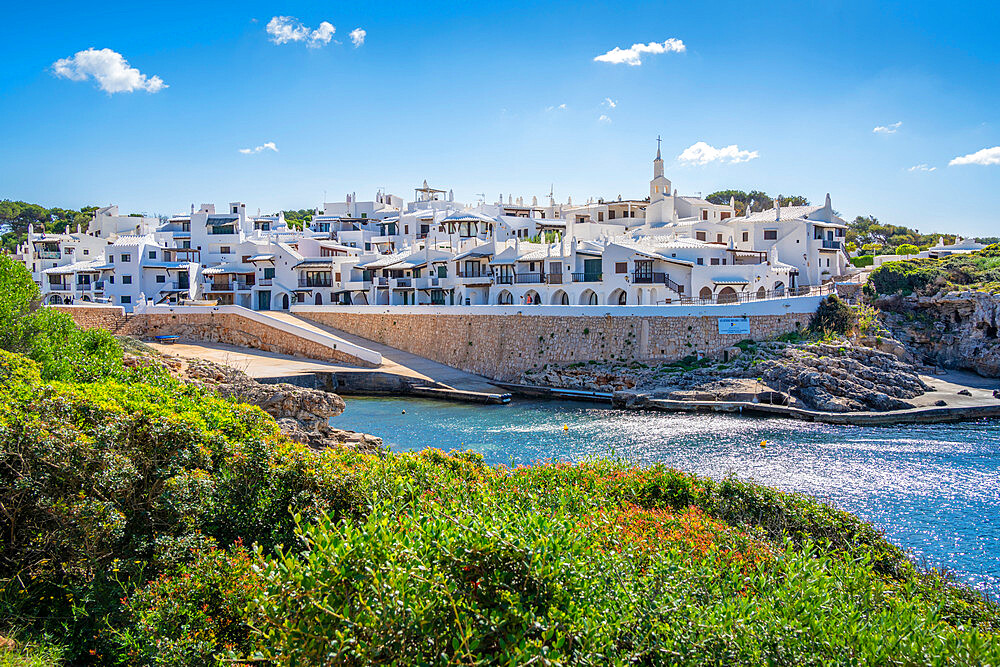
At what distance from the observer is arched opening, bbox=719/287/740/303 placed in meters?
44.1

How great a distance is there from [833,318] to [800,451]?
16823 millimetres

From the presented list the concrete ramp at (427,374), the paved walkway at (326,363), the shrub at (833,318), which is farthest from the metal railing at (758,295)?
the paved walkway at (326,363)

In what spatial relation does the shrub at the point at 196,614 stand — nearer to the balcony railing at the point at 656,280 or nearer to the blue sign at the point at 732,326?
the blue sign at the point at 732,326

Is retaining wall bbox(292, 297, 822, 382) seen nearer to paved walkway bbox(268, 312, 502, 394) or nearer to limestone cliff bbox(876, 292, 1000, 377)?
paved walkway bbox(268, 312, 502, 394)

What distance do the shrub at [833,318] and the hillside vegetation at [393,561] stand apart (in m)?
28.8

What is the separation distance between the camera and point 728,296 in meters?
44.3

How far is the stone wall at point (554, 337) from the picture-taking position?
128 ft

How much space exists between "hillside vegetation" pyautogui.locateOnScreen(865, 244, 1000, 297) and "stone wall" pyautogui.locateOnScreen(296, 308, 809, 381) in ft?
29.0

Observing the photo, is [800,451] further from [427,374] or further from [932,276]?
[932,276]

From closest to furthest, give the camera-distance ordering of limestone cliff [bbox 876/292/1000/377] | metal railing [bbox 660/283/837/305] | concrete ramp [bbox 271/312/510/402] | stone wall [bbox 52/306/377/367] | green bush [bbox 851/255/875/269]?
limestone cliff [bbox 876/292/1000/377] → concrete ramp [bbox 271/312/510/402] → metal railing [bbox 660/283/837/305] → stone wall [bbox 52/306/377/367] → green bush [bbox 851/255/875/269]

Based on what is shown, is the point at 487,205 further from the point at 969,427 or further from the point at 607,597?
the point at 607,597

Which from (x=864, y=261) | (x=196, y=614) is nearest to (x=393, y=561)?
(x=196, y=614)

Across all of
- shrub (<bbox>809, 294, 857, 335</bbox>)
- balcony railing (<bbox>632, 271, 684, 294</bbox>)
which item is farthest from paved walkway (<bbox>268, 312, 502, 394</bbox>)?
shrub (<bbox>809, 294, 857, 335</bbox>)

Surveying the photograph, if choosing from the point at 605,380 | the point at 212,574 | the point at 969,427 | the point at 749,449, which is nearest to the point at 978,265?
the point at 969,427
